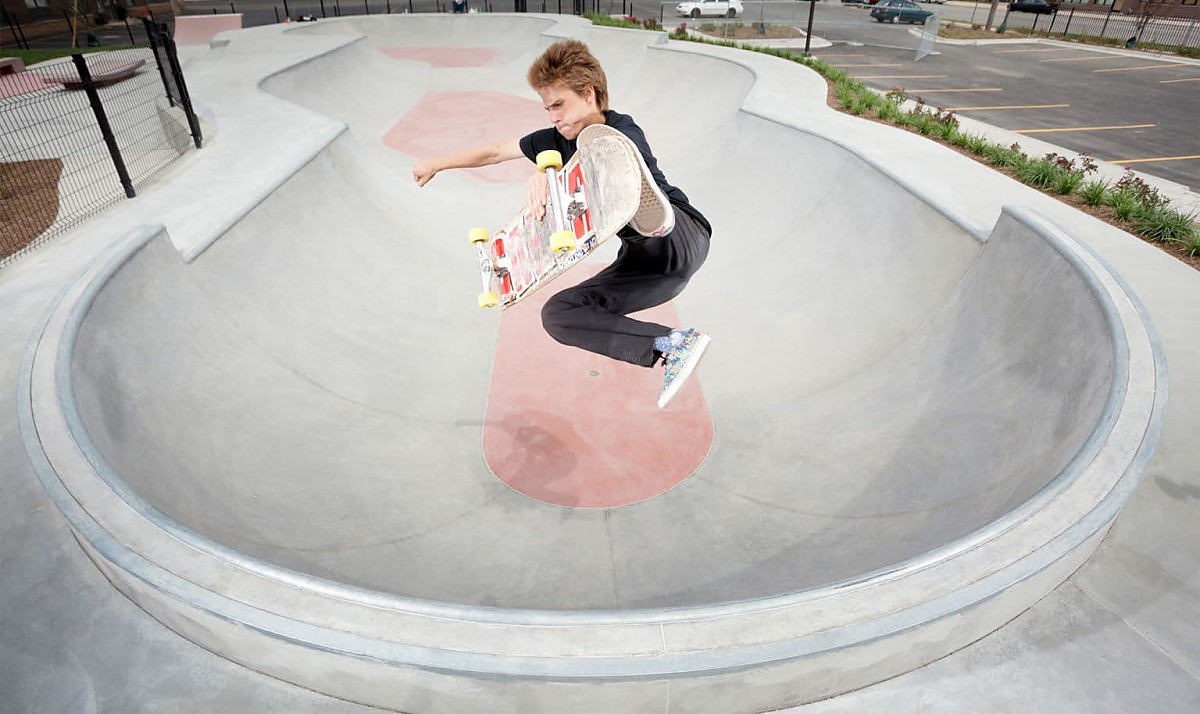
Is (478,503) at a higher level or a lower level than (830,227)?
lower

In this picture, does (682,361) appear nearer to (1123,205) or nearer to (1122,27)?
(1123,205)

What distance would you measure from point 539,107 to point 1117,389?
1576 cm

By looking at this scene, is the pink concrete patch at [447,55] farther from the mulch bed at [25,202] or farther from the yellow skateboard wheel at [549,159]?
the yellow skateboard wheel at [549,159]

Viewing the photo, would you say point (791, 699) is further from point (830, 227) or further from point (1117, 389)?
point (830, 227)

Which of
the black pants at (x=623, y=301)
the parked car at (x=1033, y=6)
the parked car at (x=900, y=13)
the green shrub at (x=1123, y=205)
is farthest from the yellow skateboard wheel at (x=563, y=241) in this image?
the parked car at (x=1033, y=6)

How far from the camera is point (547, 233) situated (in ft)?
12.8

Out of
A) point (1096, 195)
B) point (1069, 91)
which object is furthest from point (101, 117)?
point (1069, 91)

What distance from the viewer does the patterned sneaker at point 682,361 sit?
387 cm

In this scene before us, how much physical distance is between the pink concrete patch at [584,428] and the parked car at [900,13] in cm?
3855

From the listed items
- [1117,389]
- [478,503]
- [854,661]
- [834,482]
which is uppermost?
[1117,389]

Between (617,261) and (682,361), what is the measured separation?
2.48 feet

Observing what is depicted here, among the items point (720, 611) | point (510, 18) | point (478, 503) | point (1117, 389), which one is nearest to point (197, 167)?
point (478, 503)

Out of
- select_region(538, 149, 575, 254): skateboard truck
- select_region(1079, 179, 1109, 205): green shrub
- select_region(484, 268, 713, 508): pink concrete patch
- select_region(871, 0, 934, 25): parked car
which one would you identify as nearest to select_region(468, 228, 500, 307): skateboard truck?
select_region(538, 149, 575, 254): skateboard truck

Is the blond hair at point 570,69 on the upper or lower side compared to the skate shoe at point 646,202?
upper
